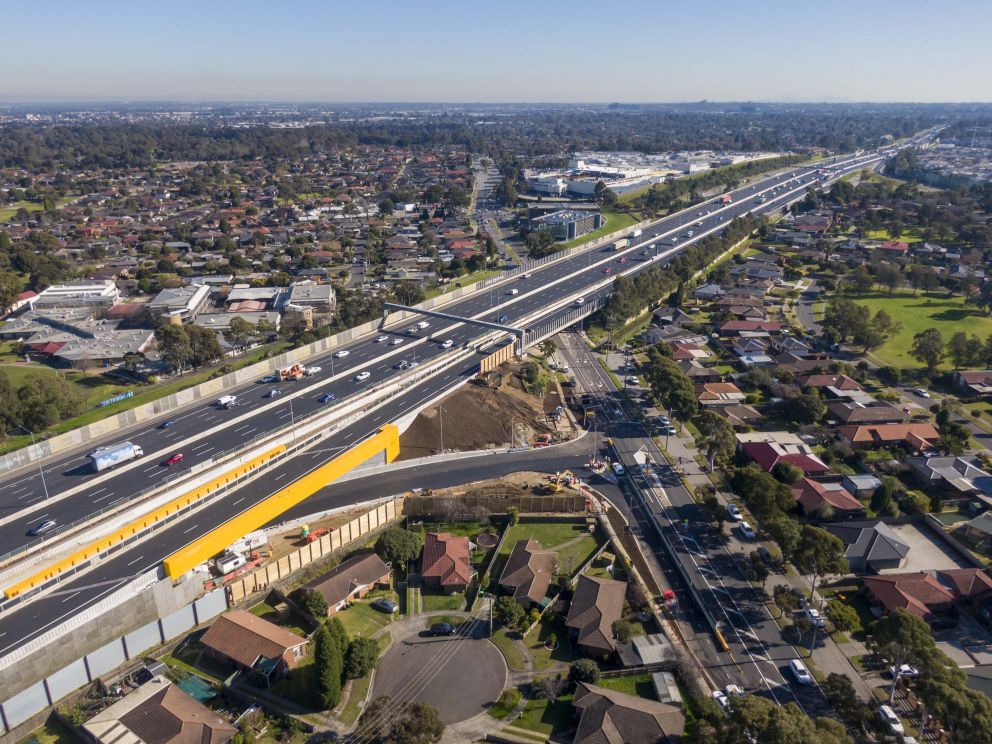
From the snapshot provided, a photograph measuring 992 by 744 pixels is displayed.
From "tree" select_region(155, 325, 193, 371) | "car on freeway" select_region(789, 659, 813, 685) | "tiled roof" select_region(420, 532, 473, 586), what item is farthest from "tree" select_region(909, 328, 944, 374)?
"tree" select_region(155, 325, 193, 371)

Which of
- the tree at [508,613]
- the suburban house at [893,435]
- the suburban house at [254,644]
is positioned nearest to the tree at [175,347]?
the suburban house at [254,644]

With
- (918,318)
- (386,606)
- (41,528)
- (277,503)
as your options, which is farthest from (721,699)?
(918,318)

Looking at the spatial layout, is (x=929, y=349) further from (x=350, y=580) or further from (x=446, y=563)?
(x=350, y=580)

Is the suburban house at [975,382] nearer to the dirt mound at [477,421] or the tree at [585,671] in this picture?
the dirt mound at [477,421]

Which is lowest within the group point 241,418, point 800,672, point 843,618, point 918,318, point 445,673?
point 445,673

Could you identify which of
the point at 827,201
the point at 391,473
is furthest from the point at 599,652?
the point at 827,201

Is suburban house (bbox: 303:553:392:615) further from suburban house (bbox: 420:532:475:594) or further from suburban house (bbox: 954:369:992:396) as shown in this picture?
suburban house (bbox: 954:369:992:396)

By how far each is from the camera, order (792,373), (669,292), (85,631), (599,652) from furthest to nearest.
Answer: (669,292), (792,373), (599,652), (85,631)

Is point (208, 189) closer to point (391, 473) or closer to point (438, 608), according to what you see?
point (391, 473)
